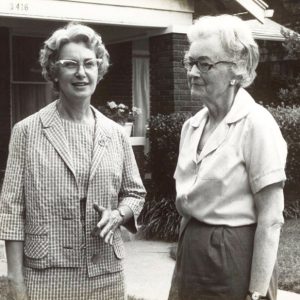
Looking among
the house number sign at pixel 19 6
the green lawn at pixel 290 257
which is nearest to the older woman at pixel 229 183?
the green lawn at pixel 290 257

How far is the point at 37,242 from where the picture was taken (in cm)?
313

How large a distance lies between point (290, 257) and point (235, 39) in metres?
5.68

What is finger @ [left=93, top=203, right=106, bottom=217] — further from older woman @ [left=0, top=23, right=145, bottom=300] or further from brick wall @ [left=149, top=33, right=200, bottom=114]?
brick wall @ [left=149, top=33, right=200, bottom=114]

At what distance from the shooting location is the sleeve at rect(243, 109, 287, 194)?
279 cm

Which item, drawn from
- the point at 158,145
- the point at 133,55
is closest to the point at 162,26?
the point at 158,145

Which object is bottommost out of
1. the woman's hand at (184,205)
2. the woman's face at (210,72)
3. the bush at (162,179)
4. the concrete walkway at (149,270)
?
the concrete walkway at (149,270)

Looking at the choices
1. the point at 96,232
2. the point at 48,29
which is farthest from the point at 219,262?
the point at 48,29

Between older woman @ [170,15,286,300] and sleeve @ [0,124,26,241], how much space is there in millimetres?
704

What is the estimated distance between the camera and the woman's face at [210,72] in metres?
2.95

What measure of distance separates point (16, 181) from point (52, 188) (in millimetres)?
162

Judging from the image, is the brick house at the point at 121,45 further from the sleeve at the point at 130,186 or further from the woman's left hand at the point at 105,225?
the woman's left hand at the point at 105,225

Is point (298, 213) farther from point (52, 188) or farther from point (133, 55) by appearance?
point (52, 188)

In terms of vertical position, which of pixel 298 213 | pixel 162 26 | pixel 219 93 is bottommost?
pixel 298 213

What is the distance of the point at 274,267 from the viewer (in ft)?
9.70
